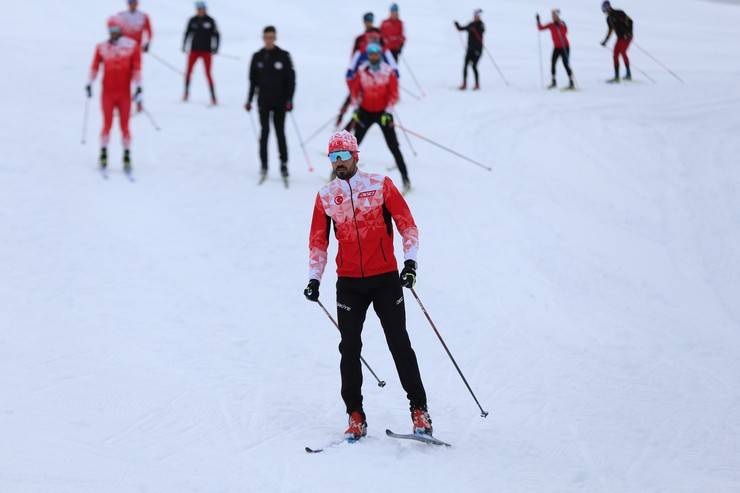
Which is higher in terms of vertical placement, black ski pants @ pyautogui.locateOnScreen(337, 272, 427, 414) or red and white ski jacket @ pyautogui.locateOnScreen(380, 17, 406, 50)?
red and white ski jacket @ pyautogui.locateOnScreen(380, 17, 406, 50)

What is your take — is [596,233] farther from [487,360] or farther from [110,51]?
[110,51]

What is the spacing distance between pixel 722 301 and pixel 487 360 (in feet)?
10.7

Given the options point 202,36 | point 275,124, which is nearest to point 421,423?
point 275,124

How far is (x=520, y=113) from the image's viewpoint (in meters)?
14.7

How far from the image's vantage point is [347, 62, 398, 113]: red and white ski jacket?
10.2 metres

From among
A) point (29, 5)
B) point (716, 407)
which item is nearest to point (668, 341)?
point (716, 407)

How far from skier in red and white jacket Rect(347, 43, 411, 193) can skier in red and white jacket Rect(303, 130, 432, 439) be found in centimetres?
516

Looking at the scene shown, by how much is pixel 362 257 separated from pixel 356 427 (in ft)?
3.59

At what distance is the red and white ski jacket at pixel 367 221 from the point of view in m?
5.12

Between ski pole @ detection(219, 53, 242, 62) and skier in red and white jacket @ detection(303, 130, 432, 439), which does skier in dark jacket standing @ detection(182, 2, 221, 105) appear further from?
skier in red and white jacket @ detection(303, 130, 432, 439)

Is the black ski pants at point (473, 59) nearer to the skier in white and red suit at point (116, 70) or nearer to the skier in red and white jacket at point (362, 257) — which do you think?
the skier in white and red suit at point (116, 70)

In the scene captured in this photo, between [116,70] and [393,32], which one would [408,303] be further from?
[393,32]

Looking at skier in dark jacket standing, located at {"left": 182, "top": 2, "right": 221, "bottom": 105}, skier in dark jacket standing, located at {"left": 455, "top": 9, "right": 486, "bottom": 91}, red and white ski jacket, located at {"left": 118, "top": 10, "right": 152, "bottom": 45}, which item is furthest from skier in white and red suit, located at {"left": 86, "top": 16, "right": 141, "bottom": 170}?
skier in dark jacket standing, located at {"left": 455, "top": 9, "right": 486, "bottom": 91}

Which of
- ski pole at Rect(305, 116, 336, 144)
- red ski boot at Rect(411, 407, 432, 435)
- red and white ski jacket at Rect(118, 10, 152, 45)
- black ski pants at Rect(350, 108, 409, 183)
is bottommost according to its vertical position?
red ski boot at Rect(411, 407, 432, 435)
